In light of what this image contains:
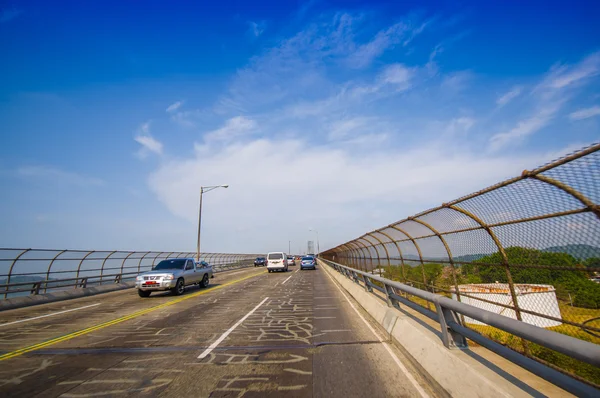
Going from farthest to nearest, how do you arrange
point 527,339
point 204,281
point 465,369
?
point 204,281
point 465,369
point 527,339

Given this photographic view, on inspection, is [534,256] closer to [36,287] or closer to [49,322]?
[49,322]

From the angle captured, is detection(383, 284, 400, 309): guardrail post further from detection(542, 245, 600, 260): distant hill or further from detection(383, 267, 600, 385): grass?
detection(542, 245, 600, 260): distant hill

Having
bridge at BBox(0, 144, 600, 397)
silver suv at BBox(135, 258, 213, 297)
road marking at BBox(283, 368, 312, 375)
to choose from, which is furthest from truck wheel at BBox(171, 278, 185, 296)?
road marking at BBox(283, 368, 312, 375)

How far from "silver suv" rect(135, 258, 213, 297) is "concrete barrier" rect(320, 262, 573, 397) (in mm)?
11009

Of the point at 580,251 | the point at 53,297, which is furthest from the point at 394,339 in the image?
the point at 53,297

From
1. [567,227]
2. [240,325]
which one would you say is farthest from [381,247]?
[567,227]

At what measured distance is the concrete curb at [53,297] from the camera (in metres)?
11.7

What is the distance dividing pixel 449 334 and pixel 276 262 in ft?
91.4

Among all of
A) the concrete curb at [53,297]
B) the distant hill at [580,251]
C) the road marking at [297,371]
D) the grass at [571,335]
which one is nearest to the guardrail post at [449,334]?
the grass at [571,335]

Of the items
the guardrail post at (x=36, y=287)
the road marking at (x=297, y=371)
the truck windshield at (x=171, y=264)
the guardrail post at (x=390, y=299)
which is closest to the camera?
the road marking at (x=297, y=371)

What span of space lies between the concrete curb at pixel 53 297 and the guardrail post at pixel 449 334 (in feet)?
51.3

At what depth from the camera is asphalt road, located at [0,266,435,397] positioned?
3.88 meters

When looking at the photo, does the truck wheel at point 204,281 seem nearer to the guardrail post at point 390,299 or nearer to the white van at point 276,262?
the guardrail post at point 390,299

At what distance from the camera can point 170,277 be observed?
43.4 ft
